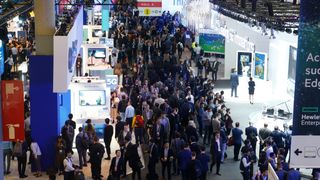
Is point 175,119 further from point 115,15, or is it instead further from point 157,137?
point 115,15

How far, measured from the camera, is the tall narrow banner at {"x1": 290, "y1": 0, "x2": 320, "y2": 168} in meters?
6.27

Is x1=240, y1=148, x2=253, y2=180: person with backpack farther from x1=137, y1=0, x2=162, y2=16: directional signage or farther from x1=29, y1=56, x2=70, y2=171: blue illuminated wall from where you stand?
x1=137, y1=0, x2=162, y2=16: directional signage

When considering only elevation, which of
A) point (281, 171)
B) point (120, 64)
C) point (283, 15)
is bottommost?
point (281, 171)

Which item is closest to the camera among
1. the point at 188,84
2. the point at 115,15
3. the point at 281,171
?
the point at 281,171

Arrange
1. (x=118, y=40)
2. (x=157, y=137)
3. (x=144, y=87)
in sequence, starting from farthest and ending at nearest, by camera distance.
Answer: (x=118, y=40) → (x=144, y=87) → (x=157, y=137)

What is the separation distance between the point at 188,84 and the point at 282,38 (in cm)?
395

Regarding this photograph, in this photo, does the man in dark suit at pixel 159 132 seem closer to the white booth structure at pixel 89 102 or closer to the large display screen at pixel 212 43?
the white booth structure at pixel 89 102

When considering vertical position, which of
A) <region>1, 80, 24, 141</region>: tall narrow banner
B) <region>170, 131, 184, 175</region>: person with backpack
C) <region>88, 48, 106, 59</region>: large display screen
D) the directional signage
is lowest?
<region>170, 131, 184, 175</region>: person with backpack

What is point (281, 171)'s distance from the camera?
11.1m

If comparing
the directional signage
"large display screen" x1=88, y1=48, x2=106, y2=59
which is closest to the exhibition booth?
the directional signage

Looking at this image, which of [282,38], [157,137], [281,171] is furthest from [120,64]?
[281,171]

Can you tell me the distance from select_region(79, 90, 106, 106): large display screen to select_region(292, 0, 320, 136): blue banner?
9959 mm

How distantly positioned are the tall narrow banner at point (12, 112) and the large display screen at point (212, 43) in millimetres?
16653

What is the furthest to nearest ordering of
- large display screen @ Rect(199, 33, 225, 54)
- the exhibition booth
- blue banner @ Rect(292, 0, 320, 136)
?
large display screen @ Rect(199, 33, 225, 54) → the exhibition booth → blue banner @ Rect(292, 0, 320, 136)
